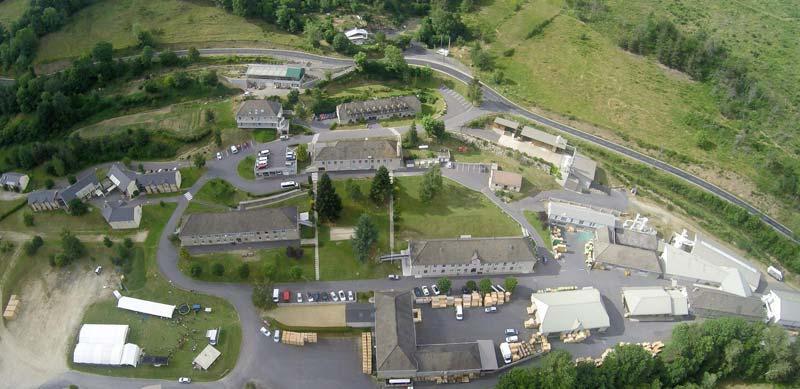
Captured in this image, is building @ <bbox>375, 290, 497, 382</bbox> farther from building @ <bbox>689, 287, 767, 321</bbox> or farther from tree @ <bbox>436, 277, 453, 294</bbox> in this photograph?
building @ <bbox>689, 287, 767, 321</bbox>

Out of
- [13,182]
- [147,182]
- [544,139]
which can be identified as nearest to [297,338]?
[147,182]

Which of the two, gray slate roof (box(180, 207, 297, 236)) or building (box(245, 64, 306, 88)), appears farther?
building (box(245, 64, 306, 88))

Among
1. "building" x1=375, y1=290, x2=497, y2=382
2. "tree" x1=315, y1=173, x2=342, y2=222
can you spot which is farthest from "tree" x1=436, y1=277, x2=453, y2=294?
"tree" x1=315, y1=173, x2=342, y2=222

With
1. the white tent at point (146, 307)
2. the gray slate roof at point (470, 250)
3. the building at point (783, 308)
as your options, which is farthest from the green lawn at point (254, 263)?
the building at point (783, 308)

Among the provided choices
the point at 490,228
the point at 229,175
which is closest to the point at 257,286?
the point at 229,175

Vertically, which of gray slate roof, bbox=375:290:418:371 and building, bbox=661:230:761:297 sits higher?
building, bbox=661:230:761:297

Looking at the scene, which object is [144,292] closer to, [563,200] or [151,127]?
[151,127]

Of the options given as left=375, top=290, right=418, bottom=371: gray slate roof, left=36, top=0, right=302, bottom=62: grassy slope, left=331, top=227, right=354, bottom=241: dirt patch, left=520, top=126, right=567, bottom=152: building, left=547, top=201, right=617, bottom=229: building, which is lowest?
left=375, top=290, right=418, bottom=371: gray slate roof

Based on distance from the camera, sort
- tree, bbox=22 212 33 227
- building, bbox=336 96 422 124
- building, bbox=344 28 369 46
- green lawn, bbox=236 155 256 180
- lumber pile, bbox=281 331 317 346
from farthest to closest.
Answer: building, bbox=344 28 369 46 < building, bbox=336 96 422 124 < green lawn, bbox=236 155 256 180 < tree, bbox=22 212 33 227 < lumber pile, bbox=281 331 317 346
